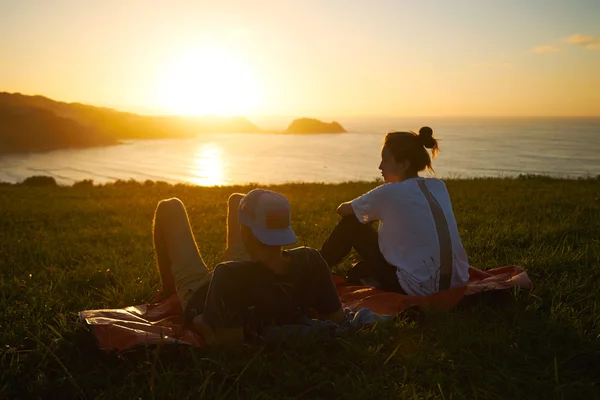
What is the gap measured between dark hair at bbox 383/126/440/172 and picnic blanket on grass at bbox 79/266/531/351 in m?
1.33

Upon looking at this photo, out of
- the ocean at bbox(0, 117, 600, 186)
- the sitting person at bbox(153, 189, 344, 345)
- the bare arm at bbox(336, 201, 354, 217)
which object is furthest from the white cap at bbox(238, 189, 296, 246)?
the ocean at bbox(0, 117, 600, 186)

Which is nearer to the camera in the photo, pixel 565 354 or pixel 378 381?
pixel 378 381

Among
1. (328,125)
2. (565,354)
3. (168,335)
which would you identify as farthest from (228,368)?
(328,125)

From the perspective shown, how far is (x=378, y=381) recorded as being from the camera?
334 centimetres

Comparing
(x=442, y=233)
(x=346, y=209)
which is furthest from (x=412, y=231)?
(x=346, y=209)

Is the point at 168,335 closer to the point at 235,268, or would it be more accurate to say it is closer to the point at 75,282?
the point at 235,268

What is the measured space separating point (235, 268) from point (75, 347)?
1.61 meters

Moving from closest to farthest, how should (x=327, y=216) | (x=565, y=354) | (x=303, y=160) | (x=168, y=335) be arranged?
(x=565, y=354) < (x=168, y=335) < (x=327, y=216) < (x=303, y=160)

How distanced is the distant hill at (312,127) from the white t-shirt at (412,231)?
573 ft

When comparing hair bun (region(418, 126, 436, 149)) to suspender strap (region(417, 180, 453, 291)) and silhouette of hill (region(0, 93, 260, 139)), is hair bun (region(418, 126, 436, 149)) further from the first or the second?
silhouette of hill (region(0, 93, 260, 139))

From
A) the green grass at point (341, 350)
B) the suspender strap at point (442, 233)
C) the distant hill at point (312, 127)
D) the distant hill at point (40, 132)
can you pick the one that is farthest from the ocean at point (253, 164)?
the distant hill at point (312, 127)

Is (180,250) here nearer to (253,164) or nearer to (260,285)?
(260,285)

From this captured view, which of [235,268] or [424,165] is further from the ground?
[424,165]

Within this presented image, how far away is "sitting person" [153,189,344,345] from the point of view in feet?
11.0
